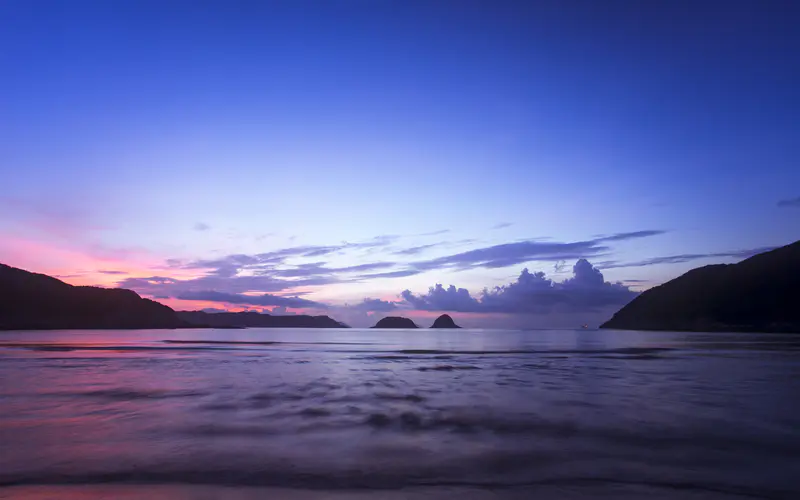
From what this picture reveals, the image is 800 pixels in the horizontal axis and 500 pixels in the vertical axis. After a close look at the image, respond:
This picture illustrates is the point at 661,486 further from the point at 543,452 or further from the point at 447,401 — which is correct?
the point at 447,401

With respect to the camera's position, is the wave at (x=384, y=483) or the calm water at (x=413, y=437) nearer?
the wave at (x=384, y=483)

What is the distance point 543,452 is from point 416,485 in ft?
13.7

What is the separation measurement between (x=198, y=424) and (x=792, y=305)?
250 meters

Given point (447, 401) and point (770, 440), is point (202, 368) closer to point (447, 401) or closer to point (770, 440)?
point (447, 401)

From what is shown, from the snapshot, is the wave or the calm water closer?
the wave

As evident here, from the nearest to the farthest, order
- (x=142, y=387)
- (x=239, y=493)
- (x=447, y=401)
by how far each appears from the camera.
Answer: (x=239, y=493), (x=447, y=401), (x=142, y=387)

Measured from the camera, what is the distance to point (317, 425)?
48.6 feet

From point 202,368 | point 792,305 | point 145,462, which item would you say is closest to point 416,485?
point 145,462

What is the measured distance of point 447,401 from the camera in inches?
794

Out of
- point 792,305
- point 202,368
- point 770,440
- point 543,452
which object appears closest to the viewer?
point 543,452

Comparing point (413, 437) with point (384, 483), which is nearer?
point (384, 483)

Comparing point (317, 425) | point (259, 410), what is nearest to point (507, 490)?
point (317, 425)

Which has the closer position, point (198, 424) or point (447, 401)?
point (198, 424)

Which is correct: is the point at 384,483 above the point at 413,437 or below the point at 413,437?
above
